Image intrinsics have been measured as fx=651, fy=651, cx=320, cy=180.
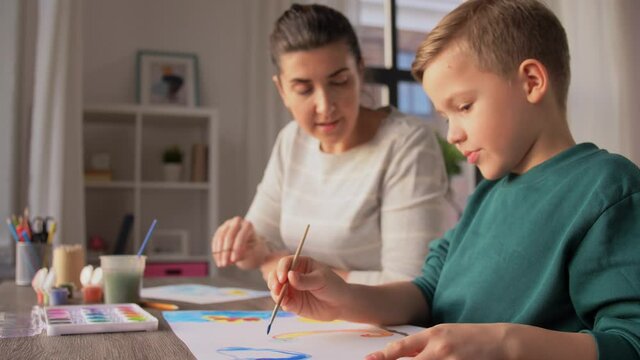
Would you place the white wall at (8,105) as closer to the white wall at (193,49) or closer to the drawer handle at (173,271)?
the white wall at (193,49)

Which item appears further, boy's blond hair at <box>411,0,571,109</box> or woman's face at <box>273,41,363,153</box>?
woman's face at <box>273,41,363,153</box>

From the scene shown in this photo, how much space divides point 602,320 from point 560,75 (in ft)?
1.08

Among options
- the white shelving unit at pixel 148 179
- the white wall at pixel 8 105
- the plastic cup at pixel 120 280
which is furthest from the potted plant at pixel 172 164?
the plastic cup at pixel 120 280

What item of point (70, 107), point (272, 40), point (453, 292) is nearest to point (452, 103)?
point (453, 292)

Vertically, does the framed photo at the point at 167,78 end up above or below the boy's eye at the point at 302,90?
above

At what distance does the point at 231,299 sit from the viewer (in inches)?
47.6

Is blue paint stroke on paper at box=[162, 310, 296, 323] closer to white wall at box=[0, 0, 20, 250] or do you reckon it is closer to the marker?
the marker

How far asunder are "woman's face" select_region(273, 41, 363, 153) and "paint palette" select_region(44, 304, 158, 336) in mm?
677

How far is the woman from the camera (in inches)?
55.4

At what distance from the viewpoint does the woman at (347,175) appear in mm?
1406

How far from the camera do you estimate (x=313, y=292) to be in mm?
849

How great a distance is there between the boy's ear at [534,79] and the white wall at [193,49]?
2.96m

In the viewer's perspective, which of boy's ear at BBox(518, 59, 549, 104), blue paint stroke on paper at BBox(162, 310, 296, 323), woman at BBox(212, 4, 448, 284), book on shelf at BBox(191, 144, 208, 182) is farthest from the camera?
book on shelf at BBox(191, 144, 208, 182)

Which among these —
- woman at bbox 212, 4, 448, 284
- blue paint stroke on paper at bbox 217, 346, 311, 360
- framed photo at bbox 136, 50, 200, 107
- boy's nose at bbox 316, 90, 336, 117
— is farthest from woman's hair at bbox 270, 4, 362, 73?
framed photo at bbox 136, 50, 200, 107
